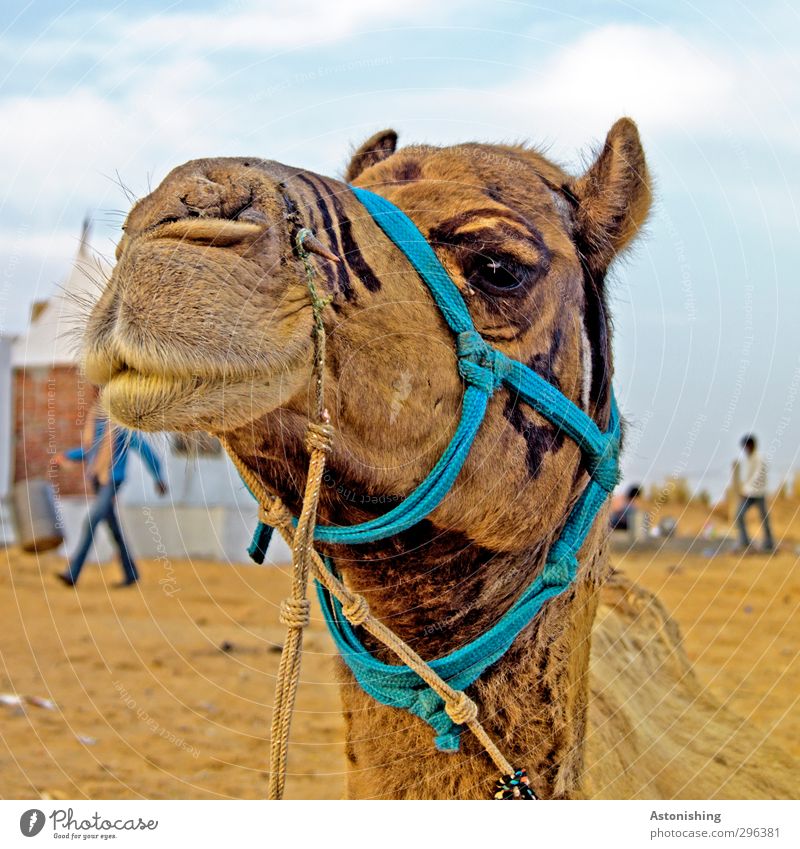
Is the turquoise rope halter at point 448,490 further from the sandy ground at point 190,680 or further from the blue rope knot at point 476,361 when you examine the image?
the sandy ground at point 190,680

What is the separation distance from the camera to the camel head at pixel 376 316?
1864 millimetres

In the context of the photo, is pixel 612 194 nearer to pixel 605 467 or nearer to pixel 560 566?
pixel 605 467

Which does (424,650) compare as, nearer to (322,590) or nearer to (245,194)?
(322,590)

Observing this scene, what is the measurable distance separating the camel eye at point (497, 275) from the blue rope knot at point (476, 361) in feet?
0.47

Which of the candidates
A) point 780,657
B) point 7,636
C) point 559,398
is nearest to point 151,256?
point 559,398

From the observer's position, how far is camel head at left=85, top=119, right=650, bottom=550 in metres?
1.86

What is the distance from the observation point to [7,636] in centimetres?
919

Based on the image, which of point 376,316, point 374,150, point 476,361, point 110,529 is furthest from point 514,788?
point 110,529

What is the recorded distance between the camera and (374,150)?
123 inches

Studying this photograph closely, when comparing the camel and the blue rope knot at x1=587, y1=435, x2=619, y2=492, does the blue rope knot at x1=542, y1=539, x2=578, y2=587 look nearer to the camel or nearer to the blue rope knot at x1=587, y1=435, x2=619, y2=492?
the camel

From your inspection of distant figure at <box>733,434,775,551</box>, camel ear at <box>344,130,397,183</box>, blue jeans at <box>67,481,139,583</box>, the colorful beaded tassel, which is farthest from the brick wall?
the colorful beaded tassel

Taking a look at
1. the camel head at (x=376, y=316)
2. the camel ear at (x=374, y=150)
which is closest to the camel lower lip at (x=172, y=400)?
the camel head at (x=376, y=316)

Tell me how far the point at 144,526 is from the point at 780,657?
31.7 feet

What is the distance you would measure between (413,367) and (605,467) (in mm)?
725
